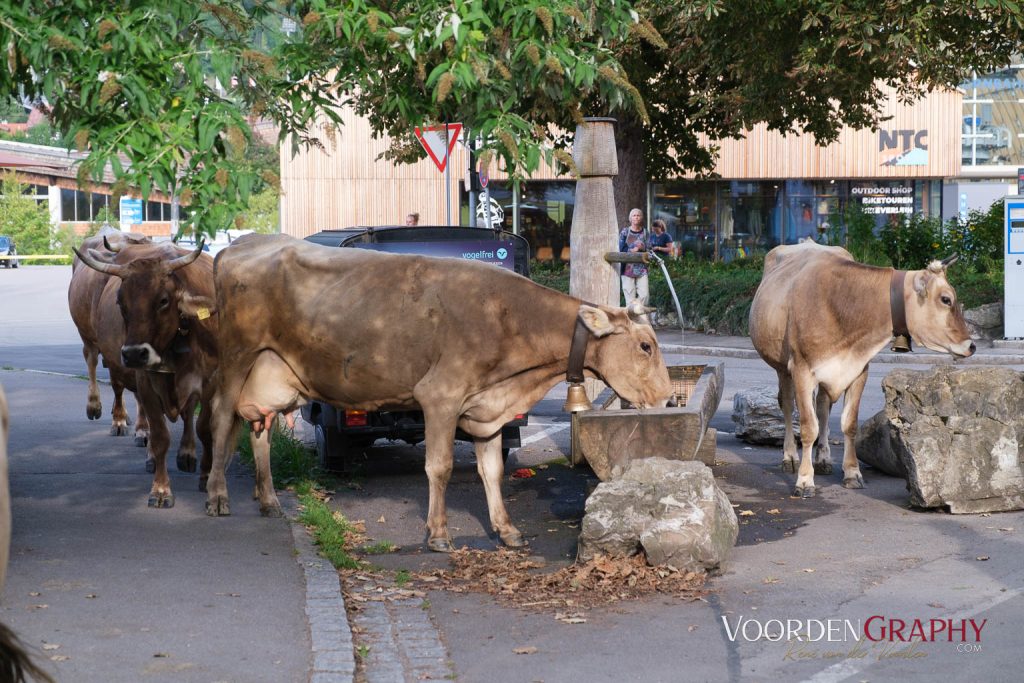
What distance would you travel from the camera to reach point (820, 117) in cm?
2728

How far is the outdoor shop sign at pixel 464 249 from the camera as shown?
11461mm

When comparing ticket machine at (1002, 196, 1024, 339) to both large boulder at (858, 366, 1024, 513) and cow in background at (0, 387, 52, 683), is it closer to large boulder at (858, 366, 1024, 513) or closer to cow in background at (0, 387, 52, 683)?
large boulder at (858, 366, 1024, 513)

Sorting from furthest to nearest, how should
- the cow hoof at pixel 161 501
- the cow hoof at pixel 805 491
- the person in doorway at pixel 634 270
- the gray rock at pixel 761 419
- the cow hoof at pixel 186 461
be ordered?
1. the person in doorway at pixel 634 270
2. the gray rock at pixel 761 419
3. the cow hoof at pixel 186 461
4. the cow hoof at pixel 805 491
5. the cow hoof at pixel 161 501

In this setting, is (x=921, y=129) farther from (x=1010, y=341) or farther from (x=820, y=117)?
(x=1010, y=341)

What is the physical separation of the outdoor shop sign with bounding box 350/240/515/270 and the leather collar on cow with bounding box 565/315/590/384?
3145 mm

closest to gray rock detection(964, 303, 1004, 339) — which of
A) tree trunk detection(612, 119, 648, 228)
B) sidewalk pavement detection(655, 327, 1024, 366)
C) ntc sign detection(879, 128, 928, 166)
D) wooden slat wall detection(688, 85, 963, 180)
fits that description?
sidewalk pavement detection(655, 327, 1024, 366)

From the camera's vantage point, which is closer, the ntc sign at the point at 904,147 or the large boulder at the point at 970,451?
the large boulder at the point at 970,451

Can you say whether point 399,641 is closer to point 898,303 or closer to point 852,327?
point 852,327

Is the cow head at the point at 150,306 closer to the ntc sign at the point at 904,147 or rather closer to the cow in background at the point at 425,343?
the cow in background at the point at 425,343

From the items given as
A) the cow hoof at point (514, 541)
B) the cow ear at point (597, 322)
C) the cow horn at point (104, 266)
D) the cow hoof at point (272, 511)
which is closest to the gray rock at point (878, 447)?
the cow ear at point (597, 322)

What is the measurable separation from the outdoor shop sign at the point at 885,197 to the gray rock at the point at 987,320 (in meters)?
19.3

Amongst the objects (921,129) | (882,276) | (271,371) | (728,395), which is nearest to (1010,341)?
(728,395)

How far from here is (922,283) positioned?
10.4m

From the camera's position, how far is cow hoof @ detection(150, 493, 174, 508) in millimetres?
9492
